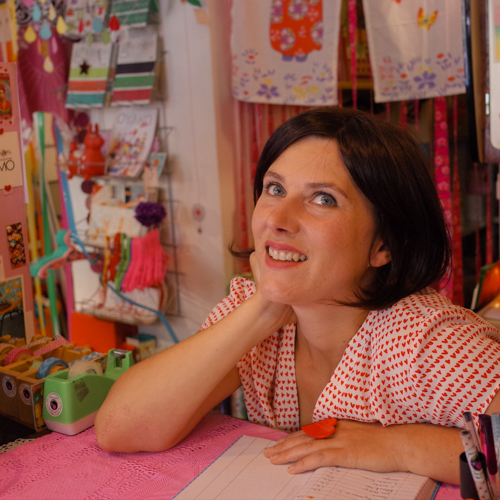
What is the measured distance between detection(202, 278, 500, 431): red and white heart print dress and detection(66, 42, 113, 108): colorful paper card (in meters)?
1.97

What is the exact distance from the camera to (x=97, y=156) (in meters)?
2.85

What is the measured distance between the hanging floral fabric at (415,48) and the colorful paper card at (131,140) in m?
1.07

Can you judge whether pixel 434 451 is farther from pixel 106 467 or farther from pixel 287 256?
pixel 106 467

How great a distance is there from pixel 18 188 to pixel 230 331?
2.18 feet

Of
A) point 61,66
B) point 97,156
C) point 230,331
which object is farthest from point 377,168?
point 61,66

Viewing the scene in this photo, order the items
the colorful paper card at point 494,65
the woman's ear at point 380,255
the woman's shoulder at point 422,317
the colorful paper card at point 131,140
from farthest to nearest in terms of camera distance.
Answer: the colorful paper card at point 131,140 → the colorful paper card at point 494,65 → the woman's ear at point 380,255 → the woman's shoulder at point 422,317

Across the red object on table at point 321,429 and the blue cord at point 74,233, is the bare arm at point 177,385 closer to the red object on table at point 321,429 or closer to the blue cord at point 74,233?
the red object on table at point 321,429

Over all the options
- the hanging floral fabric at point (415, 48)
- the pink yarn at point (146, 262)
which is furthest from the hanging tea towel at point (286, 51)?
the pink yarn at point (146, 262)

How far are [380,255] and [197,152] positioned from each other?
5.41 feet

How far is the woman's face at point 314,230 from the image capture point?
1.06 m

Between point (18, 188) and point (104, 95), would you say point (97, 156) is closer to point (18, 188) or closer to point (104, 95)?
point (104, 95)

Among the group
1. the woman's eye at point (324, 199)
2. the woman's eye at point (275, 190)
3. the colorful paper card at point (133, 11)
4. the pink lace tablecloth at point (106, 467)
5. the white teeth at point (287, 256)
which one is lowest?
the pink lace tablecloth at point (106, 467)

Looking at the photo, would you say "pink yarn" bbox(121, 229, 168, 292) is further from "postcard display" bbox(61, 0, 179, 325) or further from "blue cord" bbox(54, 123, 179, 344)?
"blue cord" bbox(54, 123, 179, 344)

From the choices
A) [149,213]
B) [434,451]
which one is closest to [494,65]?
[434,451]
